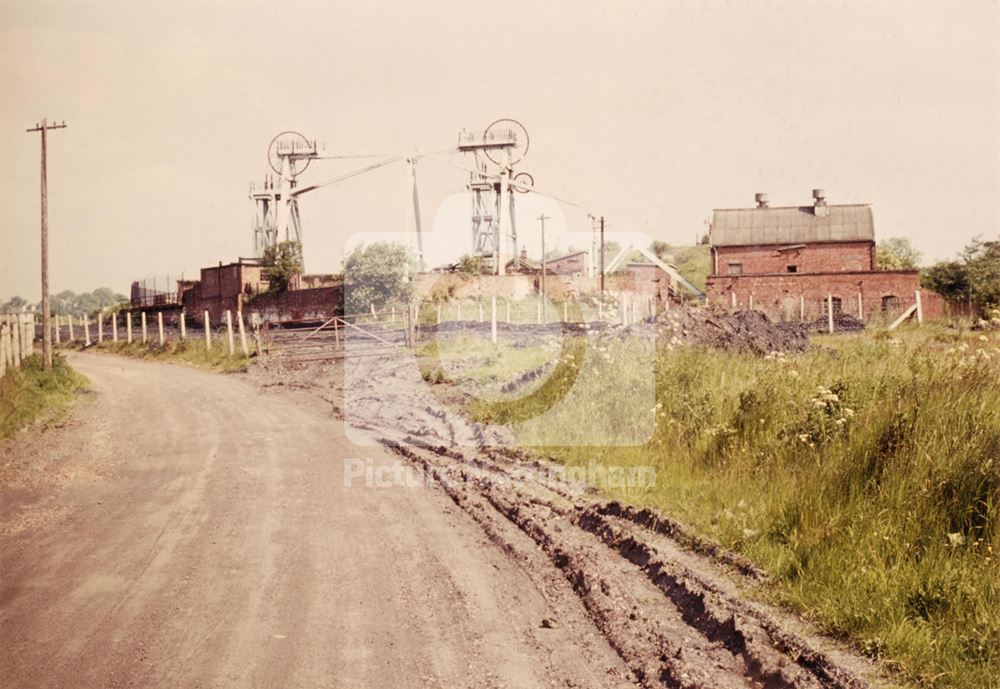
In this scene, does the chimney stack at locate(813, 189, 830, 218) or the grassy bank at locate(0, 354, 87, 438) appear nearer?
the grassy bank at locate(0, 354, 87, 438)

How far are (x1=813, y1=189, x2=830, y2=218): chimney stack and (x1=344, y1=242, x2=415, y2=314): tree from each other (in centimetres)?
2763

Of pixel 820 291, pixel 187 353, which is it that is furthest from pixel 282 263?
pixel 820 291

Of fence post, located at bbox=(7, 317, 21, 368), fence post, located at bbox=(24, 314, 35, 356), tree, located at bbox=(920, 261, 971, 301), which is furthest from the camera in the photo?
tree, located at bbox=(920, 261, 971, 301)

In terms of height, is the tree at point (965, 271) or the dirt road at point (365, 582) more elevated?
the tree at point (965, 271)

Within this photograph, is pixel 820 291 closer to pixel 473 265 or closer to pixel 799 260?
pixel 799 260

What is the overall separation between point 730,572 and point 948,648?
1.86 meters

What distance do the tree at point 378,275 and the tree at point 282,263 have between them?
3188 millimetres

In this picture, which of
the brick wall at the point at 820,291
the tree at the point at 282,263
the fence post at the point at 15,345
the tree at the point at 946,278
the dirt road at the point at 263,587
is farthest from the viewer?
the tree at the point at 946,278

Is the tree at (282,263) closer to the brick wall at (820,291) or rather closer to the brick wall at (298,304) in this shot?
the brick wall at (298,304)

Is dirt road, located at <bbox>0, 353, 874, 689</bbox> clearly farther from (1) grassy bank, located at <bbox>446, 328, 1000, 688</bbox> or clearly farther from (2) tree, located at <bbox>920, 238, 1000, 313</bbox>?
A: (2) tree, located at <bbox>920, 238, 1000, 313</bbox>

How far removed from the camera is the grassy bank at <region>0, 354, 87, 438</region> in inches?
621

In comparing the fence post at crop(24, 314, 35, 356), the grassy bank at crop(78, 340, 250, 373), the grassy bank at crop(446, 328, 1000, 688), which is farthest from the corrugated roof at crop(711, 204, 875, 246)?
the grassy bank at crop(446, 328, 1000, 688)

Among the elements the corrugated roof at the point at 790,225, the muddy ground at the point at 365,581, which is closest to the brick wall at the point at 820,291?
the corrugated roof at the point at 790,225

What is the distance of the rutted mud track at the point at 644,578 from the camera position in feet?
16.3
